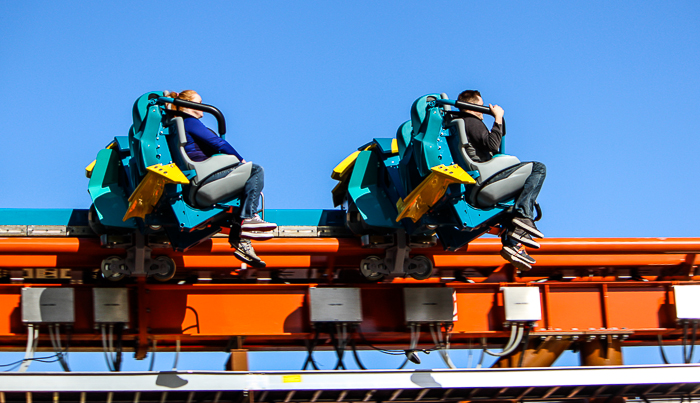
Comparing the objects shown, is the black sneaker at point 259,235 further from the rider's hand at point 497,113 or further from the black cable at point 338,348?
the rider's hand at point 497,113

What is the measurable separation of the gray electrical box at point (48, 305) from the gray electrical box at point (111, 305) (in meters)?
0.21

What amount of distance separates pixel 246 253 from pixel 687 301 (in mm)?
4266

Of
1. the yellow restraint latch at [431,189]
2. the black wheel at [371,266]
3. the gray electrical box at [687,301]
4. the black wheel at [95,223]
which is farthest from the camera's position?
the gray electrical box at [687,301]

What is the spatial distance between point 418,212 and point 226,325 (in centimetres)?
199

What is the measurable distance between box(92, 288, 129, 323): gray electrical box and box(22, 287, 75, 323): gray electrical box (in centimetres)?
21

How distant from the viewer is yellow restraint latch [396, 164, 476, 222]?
6211mm

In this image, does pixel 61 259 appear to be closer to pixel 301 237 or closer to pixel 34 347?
pixel 34 347

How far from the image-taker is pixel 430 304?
7406 millimetres

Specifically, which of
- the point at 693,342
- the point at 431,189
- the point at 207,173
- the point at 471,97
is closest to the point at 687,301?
the point at 693,342

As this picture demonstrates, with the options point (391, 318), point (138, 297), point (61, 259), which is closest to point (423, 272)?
point (391, 318)

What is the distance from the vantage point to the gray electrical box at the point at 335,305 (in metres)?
7.19

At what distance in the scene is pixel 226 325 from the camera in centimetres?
721

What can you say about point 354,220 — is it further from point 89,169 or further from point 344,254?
point 89,169

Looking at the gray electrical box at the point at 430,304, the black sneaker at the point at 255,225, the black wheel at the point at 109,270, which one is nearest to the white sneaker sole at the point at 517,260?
the gray electrical box at the point at 430,304
